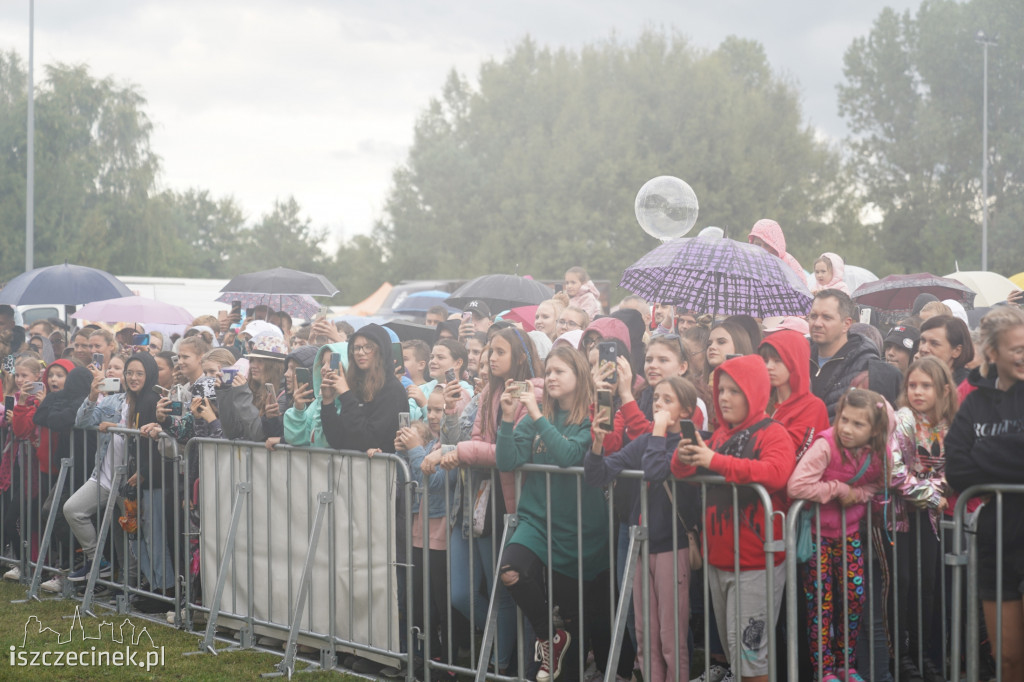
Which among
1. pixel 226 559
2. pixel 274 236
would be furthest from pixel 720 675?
pixel 274 236

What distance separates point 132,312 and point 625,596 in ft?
39.2

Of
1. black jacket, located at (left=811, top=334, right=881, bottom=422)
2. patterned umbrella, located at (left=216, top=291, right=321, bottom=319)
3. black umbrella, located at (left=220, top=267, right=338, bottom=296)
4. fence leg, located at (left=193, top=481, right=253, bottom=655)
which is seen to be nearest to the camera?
black jacket, located at (left=811, top=334, right=881, bottom=422)

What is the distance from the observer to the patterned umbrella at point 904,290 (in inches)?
446

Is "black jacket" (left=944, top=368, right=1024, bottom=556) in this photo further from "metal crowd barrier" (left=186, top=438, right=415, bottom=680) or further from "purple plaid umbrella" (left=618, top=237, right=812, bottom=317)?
"metal crowd barrier" (left=186, top=438, right=415, bottom=680)

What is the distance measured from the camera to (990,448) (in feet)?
14.4

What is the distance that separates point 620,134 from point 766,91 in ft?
25.9

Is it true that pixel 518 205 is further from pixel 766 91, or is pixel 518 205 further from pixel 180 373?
pixel 180 373

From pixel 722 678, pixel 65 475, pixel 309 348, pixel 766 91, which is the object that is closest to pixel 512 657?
pixel 722 678

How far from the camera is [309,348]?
7609 mm

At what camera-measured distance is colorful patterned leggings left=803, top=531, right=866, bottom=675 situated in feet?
16.1

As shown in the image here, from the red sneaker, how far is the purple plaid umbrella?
2520mm

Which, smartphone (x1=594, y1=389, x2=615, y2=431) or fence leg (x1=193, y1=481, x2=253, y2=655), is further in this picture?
fence leg (x1=193, y1=481, x2=253, y2=655)

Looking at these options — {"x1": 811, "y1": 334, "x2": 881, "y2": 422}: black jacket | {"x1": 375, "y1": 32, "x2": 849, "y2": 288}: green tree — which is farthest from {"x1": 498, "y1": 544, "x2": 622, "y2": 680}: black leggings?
{"x1": 375, "y1": 32, "x2": 849, "y2": 288}: green tree

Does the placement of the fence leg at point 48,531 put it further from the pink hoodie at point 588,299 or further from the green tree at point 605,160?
the green tree at point 605,160
